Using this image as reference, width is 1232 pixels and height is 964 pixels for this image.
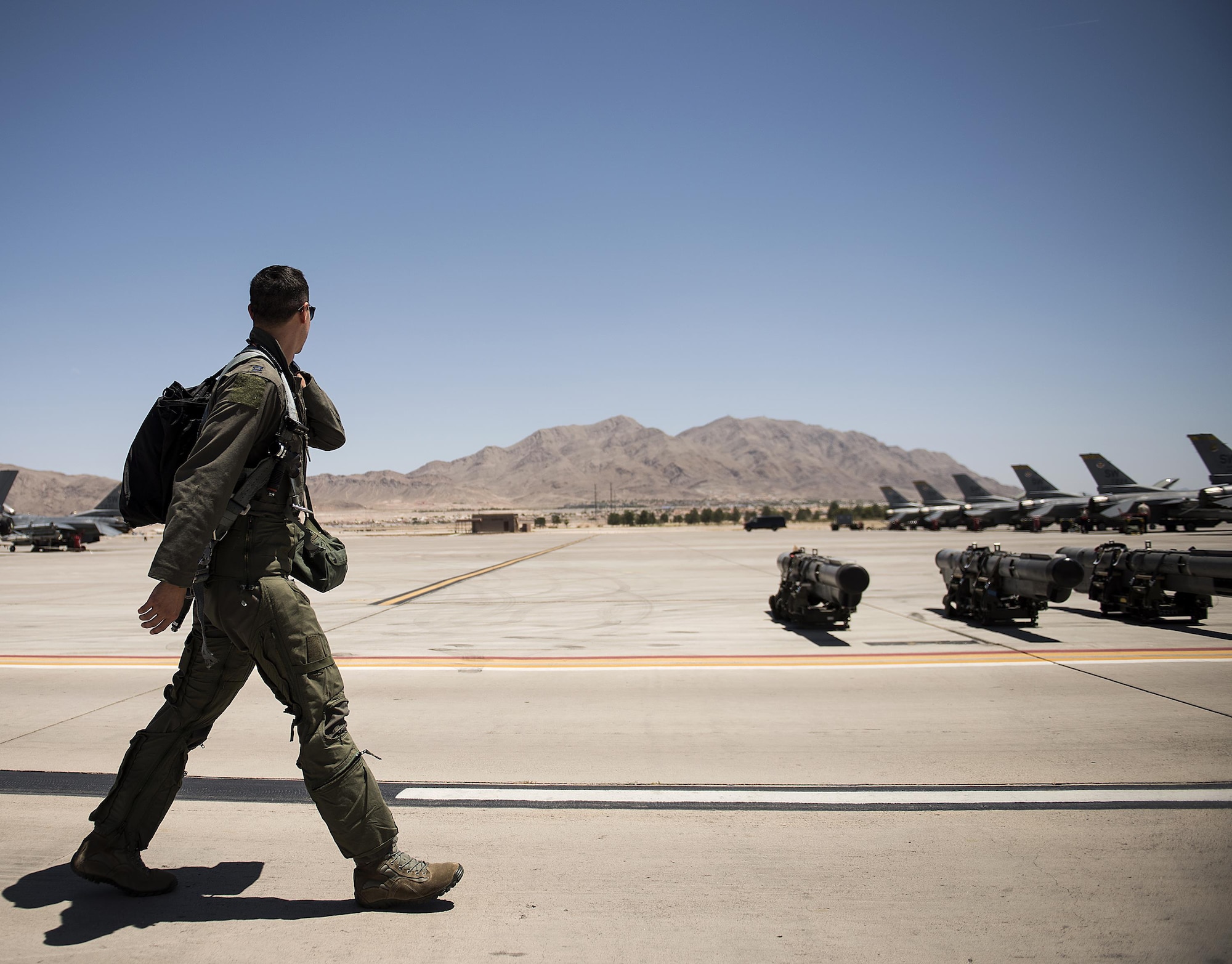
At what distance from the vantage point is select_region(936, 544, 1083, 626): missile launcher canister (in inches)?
355

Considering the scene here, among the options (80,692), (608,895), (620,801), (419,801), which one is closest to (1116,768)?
(620,801)

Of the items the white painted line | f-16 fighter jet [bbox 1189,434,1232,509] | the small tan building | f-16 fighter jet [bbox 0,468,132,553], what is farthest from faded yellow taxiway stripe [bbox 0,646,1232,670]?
the small tan building

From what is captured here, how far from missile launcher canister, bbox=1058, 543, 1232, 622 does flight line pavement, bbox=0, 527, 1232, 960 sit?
0.35 meters

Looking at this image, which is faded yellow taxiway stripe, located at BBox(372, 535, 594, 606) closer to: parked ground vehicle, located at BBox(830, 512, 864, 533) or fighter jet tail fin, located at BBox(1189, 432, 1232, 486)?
parked ground vehicle, located at BBox(830, 512, 864, 533)

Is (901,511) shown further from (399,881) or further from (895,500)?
(399,881)

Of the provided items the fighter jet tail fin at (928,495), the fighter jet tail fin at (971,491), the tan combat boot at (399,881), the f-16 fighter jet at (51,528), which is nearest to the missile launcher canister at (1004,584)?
the tan combat boot at (399,881)

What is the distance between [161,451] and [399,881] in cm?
188

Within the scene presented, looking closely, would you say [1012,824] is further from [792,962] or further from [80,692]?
[80,692]

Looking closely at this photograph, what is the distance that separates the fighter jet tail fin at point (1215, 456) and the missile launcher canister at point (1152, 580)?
131 ft

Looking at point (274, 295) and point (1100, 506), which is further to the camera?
point (1100, 506)

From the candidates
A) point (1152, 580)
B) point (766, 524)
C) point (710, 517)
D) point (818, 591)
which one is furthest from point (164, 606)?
point (710, 517)

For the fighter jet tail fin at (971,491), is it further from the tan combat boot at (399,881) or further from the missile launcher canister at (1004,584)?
the tan combat boot at (399,881)

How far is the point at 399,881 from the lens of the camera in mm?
2803

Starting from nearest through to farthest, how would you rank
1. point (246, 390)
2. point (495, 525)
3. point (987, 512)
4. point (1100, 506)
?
point (246, 390), point (1100, 506), point (987, 512), point (495, 525)
